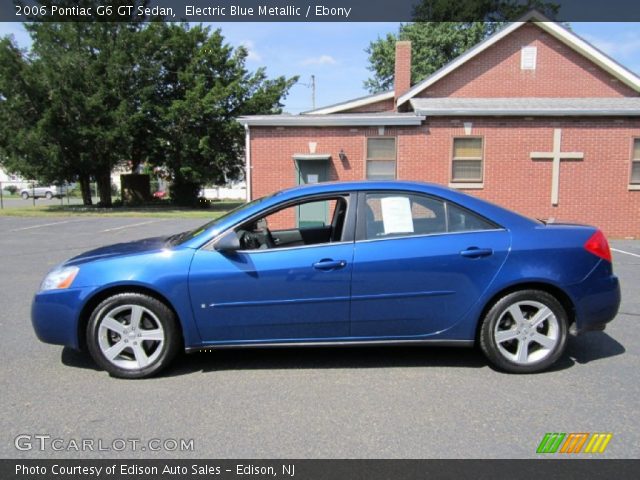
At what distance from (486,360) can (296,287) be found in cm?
182

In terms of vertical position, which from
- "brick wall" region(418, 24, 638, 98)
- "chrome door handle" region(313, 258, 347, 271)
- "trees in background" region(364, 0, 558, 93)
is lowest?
"chrome door handle" region(313, 258, 347, 271)

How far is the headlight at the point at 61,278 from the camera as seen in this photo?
392 centimetres

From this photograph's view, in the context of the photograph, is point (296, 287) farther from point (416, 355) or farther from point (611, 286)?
point (611, 286)

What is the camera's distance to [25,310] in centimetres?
598

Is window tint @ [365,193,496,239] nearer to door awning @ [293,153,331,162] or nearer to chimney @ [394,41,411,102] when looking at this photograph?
door awning @ [293,153,331,162]

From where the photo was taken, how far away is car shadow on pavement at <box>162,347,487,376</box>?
4195 mm

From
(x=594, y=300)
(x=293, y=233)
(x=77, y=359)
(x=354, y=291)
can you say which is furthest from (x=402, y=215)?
(x=77, y=359)

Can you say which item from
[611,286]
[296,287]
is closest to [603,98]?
[611,286]

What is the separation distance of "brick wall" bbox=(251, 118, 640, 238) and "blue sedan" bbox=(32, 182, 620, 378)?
9735mm

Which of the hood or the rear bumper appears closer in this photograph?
the rear bumper

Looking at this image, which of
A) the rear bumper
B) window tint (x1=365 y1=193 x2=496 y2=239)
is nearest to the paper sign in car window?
window tint (x1=365 y1=193 x2=496 y2=239)

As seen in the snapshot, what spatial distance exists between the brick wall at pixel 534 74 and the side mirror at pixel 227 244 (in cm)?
1475

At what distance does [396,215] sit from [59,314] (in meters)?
2.82

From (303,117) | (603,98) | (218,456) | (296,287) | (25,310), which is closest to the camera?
(218,456)
